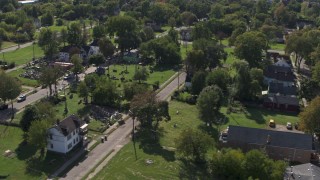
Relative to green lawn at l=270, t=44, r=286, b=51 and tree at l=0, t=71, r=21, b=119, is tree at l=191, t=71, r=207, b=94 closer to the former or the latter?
tree at l=0, t=71, r=21, b=119

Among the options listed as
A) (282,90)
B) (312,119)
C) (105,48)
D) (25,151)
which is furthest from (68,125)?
(105,48)

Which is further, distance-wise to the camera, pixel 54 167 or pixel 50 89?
pixel 50 89

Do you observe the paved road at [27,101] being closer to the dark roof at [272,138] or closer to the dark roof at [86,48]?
the dark roof at [86,48]

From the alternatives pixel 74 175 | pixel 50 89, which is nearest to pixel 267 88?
pixel 50 89

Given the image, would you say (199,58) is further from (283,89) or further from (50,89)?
(50,89)

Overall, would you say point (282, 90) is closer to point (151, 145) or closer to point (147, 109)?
point (147, 109)

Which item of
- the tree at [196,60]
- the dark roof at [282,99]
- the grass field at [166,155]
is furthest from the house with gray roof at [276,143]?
the tree at [196,60]
